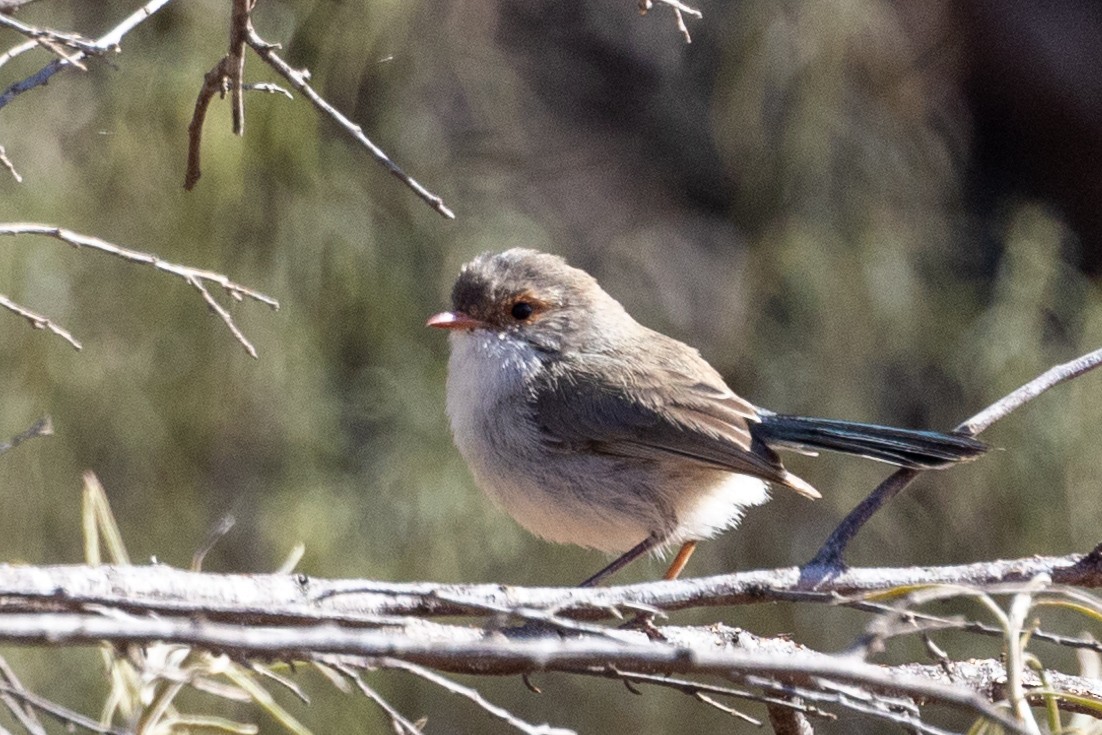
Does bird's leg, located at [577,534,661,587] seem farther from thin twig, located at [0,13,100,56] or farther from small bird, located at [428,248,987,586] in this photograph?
thin twig, located at [0,13,100,56]

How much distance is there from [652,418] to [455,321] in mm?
719

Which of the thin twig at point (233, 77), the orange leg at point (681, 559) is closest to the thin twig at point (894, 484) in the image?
the orange leg at point (681, 559)

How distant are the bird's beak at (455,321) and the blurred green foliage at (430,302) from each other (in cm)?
152

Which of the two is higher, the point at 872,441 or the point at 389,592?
the point at 872,441

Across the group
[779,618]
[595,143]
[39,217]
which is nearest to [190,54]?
[39,217]

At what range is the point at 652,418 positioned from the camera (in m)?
4.13

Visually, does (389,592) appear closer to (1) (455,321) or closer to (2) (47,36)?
(2) (47,36)

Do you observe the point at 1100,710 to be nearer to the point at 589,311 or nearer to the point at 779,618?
the point at 589,311

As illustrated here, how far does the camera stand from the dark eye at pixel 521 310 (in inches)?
174

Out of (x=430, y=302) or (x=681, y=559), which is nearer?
(x=681, y=559)

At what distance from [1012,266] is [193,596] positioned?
510 cm

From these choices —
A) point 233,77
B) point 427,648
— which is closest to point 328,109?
point 233,77

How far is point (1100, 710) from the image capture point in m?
2.27

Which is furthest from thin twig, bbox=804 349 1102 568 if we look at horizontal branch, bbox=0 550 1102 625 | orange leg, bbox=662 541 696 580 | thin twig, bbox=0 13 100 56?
thin twig, bbox=0 13 100 56
